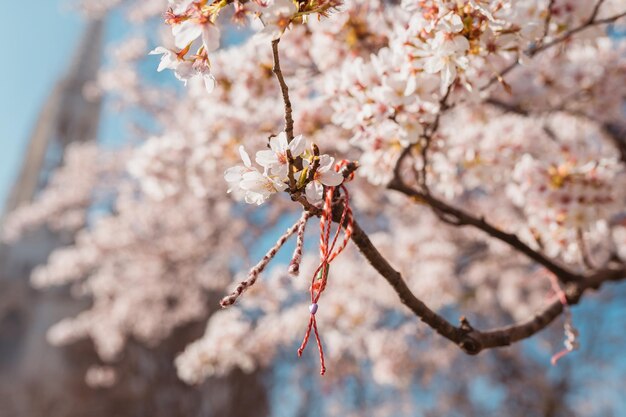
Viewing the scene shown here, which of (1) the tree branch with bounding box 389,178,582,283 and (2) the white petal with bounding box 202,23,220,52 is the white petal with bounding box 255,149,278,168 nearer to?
(2) the white petal with bounding box 202,23,220,52

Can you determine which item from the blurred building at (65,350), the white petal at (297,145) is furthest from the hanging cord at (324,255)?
the blurred building at (65,350)

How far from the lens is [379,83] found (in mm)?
1445

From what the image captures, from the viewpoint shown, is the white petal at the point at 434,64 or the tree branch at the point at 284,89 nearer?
the tree branch at the point at 284,89

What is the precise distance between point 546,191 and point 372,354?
8.08ft

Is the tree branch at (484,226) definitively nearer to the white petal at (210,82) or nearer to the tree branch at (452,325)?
the tree branch at (452,325)

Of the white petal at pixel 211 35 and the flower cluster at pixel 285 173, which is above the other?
the white petal at pixel 211 35

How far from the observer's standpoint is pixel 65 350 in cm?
1734

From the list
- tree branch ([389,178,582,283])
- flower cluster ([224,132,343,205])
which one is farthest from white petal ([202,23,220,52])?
tree branch ([389,178,582,283])

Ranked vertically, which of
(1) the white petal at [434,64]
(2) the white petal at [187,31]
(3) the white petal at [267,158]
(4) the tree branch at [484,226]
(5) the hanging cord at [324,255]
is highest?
(2) the white petal at [187,31]

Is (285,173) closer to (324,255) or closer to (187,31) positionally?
(324,255)

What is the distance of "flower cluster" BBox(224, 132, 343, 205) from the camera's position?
847 millimetres

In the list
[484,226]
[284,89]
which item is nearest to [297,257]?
[284,89]

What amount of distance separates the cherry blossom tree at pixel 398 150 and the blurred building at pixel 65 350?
5.81 m

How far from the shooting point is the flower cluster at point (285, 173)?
0.85 meters
